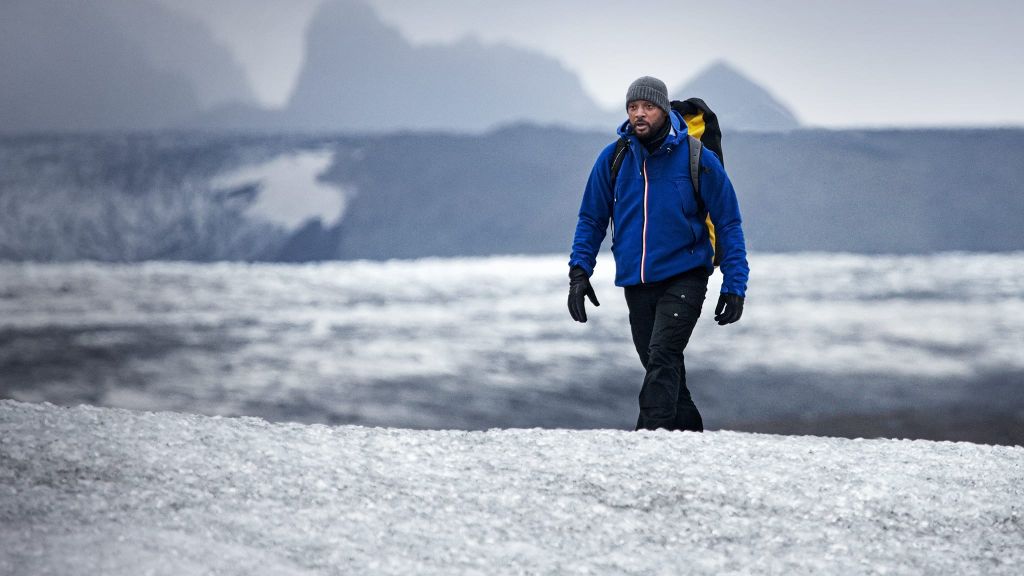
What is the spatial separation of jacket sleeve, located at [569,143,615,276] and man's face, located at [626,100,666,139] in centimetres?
29

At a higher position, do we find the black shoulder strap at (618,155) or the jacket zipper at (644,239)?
the black shoulder strap at (618,155)

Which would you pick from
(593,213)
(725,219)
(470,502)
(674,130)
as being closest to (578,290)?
(593,213)

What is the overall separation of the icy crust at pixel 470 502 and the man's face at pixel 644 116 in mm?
1432

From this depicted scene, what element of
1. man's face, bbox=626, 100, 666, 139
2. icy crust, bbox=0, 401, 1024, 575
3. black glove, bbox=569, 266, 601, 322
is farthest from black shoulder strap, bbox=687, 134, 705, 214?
icy crust, bbox=0, 401, 1024, 575

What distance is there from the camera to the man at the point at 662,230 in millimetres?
5305

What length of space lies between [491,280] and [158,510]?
42254mm

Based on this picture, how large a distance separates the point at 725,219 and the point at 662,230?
0.31 meters

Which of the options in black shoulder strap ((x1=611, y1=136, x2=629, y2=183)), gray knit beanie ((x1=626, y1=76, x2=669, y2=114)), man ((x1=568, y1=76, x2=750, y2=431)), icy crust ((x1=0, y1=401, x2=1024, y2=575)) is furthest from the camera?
black shoulder strap ((x1=611, y1=136, x2=629, y2=183))

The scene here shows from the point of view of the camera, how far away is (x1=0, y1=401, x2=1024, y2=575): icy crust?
365 cm

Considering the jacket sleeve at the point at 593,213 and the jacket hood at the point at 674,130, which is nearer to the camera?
the jacket hood at the point at 674,130

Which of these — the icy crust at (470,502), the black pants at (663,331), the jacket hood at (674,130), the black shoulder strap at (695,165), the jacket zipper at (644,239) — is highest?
the jacket hood at (674,130)

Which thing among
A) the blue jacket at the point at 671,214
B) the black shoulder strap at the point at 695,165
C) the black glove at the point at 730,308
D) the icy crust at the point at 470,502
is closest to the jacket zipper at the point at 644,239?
the blue jacket at the point at 671,214

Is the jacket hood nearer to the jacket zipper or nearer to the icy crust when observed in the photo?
the jacket zipper

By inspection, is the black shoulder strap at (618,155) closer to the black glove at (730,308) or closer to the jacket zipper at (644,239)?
the jacket zipper at (644,239)
